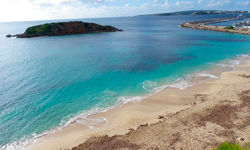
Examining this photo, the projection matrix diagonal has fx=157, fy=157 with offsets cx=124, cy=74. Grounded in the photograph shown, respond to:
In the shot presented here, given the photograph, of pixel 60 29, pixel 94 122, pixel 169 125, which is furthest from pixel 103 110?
pixel 60 29

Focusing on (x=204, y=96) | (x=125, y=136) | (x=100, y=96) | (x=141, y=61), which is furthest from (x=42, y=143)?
(x=141, y=61)

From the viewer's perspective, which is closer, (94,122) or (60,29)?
(94,122)

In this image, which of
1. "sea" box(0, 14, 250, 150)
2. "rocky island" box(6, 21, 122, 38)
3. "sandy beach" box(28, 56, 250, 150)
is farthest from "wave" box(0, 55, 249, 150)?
"rocky island" box(6, 21, 122, 38)

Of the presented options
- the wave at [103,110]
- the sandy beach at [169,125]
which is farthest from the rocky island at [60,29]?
the sandy beach at [169,125]

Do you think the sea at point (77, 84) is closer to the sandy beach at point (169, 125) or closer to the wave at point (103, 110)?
the wave at point (103, 110)

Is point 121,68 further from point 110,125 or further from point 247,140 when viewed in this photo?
point 247,140

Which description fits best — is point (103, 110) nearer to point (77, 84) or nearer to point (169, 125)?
point (169, 125)
